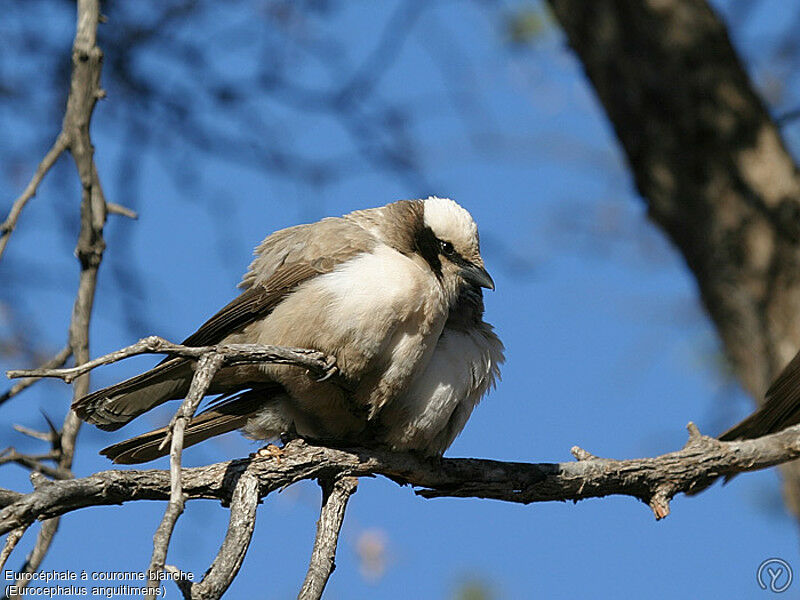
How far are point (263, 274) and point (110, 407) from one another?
0.77 m

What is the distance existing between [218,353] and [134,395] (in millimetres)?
898

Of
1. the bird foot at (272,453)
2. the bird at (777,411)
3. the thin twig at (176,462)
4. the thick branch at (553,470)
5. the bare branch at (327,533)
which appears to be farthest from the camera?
the bird at (777,411)

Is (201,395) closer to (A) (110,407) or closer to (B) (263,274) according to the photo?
(A) (110,407)

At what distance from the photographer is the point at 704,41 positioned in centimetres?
539

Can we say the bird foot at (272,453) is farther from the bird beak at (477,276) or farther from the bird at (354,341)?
the bird beak at (477,276)

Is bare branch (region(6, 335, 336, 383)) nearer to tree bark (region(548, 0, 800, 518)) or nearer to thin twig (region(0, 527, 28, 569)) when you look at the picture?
thin twig (region(0, 527, 28, 569))

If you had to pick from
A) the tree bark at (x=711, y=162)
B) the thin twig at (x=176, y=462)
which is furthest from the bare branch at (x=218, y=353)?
the tree bark at (x=711, y=162)

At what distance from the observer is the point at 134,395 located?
139 inches

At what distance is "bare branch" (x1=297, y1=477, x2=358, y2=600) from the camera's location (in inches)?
108

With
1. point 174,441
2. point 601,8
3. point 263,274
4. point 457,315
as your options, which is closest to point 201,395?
point 174,441

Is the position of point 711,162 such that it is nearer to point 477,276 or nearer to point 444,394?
point 477,276

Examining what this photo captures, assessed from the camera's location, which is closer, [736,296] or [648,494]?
[648,494]

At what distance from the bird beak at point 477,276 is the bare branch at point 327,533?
0.99 meters

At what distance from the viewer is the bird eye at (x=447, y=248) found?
4074 millimetres
